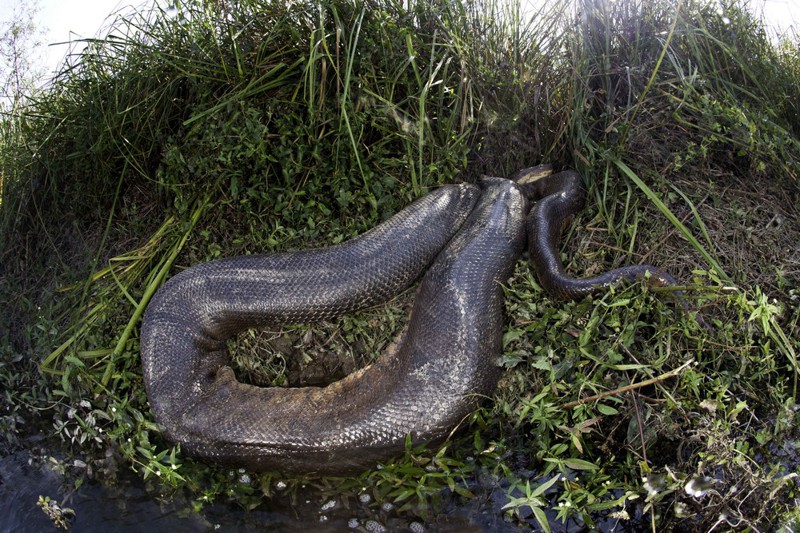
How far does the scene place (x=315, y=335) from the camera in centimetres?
468

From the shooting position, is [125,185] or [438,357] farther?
[125,185]

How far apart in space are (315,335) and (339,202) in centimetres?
108

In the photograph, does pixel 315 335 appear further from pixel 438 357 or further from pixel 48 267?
pixel 48 267

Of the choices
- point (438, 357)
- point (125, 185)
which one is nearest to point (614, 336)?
point (438, 357)

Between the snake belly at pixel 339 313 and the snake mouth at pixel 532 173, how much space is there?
0.81ft

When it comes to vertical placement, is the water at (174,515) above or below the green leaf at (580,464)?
above

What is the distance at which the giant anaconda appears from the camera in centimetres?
393

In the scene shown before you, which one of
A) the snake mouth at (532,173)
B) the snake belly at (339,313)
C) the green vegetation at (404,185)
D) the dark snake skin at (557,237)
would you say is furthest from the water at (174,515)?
the snake mouth at (532,173)

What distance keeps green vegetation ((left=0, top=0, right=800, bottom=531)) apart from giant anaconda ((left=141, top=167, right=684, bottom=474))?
→ 15cm

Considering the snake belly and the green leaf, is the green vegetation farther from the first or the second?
the green leaf

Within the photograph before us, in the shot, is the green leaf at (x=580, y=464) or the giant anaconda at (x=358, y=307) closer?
the green leaf at (x=580, y=464)

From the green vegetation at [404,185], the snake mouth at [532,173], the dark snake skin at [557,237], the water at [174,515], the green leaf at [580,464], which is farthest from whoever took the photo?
the snake mouth at [532,173]

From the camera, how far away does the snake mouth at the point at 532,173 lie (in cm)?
536

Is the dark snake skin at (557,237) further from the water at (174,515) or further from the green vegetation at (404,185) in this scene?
the water at (174,515)
